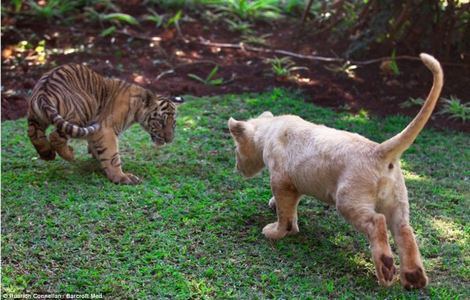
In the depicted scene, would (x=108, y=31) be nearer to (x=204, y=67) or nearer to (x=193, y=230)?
(x=204, y=67)

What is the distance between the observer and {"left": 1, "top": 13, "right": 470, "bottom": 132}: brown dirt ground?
31.0 feet

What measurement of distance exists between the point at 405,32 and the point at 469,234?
5036 millimetres

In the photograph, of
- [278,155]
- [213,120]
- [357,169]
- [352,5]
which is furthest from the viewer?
[352,5]

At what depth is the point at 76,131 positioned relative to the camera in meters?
6.46

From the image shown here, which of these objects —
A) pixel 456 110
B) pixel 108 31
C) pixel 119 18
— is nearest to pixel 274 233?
pixel 456 110

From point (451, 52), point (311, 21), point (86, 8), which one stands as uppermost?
point (451, 52)

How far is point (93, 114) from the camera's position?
699 centimetres

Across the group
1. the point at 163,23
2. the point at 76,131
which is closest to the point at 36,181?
the point at 76,131

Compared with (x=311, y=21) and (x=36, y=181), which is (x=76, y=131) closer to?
(x=36, y=181)

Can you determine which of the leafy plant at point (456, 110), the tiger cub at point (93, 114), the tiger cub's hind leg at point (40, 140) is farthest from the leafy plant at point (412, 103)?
the tiger cub's hind leg at point (40, 140)

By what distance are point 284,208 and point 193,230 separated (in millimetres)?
800

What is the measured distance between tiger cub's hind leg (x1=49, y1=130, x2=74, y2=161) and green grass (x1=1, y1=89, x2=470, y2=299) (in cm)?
18

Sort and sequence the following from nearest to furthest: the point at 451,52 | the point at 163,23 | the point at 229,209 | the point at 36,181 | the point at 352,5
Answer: the point at 229,209 → the point at 36,181 → the point at 451,52 → the point at 352,5 → the point at 163,23

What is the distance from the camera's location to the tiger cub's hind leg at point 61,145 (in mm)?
6828
